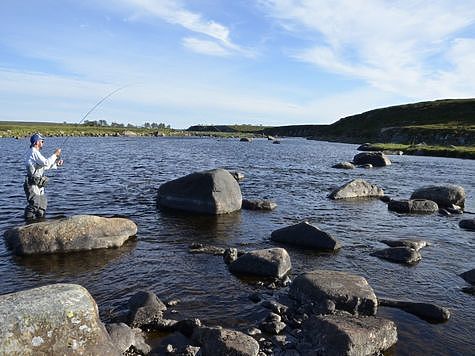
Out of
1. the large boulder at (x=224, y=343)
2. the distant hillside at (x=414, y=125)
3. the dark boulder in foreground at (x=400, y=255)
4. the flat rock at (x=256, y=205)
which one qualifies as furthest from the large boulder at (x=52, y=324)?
the distant hillside at (x=414, y=125)

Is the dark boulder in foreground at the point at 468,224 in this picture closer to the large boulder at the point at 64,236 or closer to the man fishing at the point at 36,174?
the large boulder at the point at 64,236

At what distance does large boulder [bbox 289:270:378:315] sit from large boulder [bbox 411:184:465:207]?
16.5m

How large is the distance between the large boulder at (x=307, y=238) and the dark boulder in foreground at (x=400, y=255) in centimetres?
162

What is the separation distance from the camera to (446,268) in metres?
14.3

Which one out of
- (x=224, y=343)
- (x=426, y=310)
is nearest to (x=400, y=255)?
(x=426, y=310)

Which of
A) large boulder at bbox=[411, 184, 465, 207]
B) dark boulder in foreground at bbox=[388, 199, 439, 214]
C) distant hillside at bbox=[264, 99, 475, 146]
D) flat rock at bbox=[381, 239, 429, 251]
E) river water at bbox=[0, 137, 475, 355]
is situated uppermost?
distant hillside at bbox=[264, 99, 475, 146]

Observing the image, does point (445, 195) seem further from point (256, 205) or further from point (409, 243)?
point (256, 205)

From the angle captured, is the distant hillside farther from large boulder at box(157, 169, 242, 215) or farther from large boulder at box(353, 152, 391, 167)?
A: large boulder at box(157, 169, 242, 215)

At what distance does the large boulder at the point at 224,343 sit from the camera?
8.21m

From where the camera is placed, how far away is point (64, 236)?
1434 centimetres

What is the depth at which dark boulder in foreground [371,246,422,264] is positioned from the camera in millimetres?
14766

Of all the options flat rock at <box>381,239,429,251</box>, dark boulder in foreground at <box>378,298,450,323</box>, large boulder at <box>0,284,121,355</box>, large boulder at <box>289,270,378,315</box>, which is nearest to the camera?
large boulder at <box>0,284,121,355</box>

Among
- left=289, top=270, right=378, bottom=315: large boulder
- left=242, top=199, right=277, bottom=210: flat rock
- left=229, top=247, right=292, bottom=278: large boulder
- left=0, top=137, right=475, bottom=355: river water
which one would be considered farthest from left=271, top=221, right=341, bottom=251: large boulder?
left=242, top=199, right=277, bottom=210: flat rock

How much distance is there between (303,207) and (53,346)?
61.2ft
